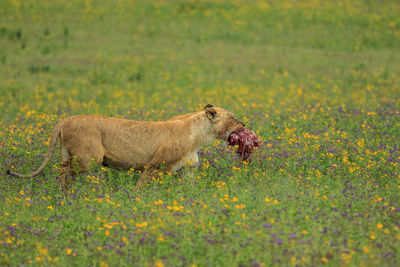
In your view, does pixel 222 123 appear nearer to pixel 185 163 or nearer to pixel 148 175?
pixel 185 163

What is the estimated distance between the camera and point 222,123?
7.54m

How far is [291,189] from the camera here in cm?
652

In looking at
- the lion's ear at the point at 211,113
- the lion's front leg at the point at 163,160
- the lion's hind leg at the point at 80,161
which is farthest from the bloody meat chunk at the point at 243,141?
the lion's hind leg at the point at 80,161

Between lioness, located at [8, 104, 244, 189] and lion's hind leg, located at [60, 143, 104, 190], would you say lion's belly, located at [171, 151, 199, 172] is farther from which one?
lion's hind leg, located at [60, 143, 104, 190]

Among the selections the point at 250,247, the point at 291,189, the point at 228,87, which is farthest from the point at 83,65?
the point at 250,247

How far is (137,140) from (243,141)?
1.74 metres

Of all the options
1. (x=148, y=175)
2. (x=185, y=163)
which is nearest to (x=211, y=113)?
(x=185, y=163)

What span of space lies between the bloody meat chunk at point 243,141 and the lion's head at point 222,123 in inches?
2.9

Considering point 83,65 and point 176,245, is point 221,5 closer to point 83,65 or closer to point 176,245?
point 83,65

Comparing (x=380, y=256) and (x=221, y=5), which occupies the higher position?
(x=221, y=5)

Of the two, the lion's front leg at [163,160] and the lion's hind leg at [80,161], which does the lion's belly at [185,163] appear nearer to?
the lion's front leg at [163,160]

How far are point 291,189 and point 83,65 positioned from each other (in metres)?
14.4

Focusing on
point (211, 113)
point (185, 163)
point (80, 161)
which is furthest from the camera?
point (211, 113)

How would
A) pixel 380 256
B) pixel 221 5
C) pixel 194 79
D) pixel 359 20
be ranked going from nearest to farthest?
pixel 380 256, pixel 194 79, pixel 359 20, pixel 221 5
